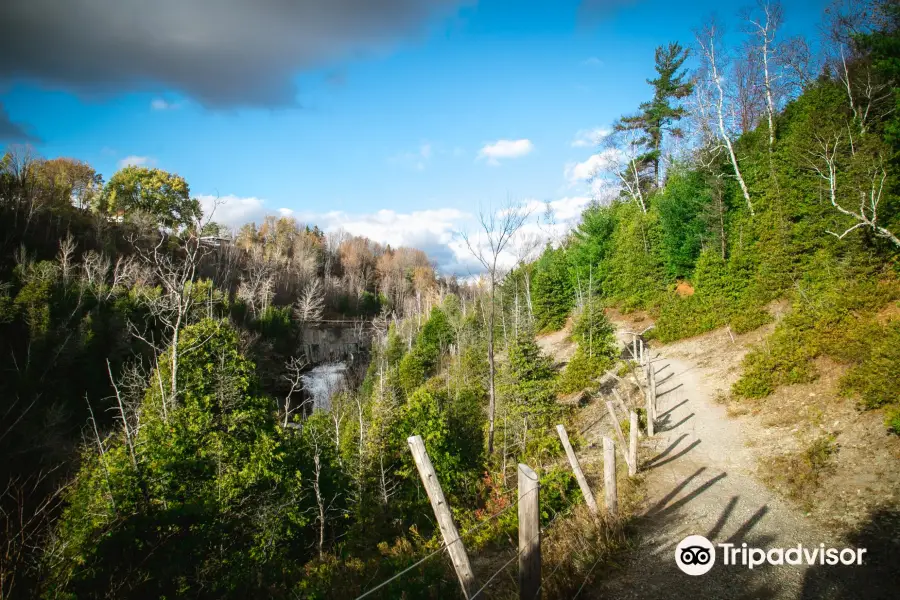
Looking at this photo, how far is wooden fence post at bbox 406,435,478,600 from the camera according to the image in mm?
3574

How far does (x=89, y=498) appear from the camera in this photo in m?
8.36

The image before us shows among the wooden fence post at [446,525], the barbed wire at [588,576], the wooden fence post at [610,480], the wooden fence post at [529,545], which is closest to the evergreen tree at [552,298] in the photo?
the wooden fence post at [610,480]

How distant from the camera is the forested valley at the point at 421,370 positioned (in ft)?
Answer: 24.1

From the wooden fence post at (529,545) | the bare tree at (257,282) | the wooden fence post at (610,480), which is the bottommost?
the wooden fence post at (610,480)

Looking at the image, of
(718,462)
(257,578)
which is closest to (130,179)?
(257,578)

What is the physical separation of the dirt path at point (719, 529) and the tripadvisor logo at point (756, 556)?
4.1 inches

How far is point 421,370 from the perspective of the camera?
113ft

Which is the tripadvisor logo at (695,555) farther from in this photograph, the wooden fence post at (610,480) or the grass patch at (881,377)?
the grass patch at (881,377)

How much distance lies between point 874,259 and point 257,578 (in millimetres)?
20958

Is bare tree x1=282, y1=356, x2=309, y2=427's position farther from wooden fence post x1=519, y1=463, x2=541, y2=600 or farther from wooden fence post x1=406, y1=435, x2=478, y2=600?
wooden fence post x1=519, y1=463, x2=541, y2=600

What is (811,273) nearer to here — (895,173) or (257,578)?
(895,173)

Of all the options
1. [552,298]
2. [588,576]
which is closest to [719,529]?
[588,576]

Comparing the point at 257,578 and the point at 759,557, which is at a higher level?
the point at 759,557

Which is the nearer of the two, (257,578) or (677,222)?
(257,578)
